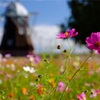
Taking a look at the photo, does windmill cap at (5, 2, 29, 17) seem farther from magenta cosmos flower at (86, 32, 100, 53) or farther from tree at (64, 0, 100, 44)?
magenta cosmos flower at (86, 32, 100, 53)

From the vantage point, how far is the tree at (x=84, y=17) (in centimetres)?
3612

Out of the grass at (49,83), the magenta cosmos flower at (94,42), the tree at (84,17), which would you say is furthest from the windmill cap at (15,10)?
the magenta cosmos flower at (94,42)

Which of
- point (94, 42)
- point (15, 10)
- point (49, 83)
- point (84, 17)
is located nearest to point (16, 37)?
point (15, 10)

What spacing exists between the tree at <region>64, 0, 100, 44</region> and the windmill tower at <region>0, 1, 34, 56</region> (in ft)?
17.0

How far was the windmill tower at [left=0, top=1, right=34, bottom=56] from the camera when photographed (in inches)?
1310

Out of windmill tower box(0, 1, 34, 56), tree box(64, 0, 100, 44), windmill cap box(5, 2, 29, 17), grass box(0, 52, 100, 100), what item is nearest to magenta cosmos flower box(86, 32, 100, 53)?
grass box(0, 52, 100, 100)

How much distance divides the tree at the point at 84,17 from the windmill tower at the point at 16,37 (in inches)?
204

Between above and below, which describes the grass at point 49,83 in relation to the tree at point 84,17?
above

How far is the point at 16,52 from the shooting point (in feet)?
110

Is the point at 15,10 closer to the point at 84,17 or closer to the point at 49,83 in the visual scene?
the point at 84,17

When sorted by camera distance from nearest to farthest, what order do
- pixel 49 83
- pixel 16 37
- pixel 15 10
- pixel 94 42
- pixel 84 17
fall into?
1. pixel 94 42
2. pixel 49 83
3. pixel 16 37
4. pixel 15 10
5. pixel 84 17

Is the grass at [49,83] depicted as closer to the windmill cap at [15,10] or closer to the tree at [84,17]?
the windmill cap at [15,10]

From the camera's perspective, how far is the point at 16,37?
3328 centimetres

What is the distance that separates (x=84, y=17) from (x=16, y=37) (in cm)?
711
